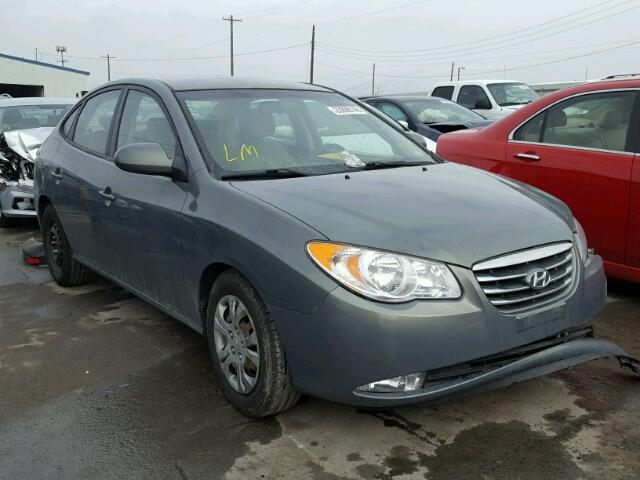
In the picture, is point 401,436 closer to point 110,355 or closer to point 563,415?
point 563,415

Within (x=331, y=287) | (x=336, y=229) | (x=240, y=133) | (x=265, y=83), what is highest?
(x=265, y=83)

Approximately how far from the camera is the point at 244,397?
306 cm

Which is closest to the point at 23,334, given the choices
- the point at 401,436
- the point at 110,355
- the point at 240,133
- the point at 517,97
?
the point at 110,355

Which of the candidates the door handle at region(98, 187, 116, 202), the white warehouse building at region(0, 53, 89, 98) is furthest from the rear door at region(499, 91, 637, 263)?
the white warehouse building at region(0, 53, 89, 98)

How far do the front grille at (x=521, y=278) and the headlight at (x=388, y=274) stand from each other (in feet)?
0.51

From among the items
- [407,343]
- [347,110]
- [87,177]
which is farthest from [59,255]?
[407,343]

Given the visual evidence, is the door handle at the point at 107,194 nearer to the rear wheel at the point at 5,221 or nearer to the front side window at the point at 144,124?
the front side window at the point at 144,124

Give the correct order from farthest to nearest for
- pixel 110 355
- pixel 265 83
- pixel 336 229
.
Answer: pixel 265 83
pixel 110 355
pixel 336 229

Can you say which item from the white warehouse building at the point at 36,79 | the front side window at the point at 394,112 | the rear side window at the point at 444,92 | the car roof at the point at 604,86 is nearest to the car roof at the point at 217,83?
the car roof at the point at 604,86

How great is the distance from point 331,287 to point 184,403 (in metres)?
1.21

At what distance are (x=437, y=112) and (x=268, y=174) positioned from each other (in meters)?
7.59

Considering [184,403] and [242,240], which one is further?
[184,403]

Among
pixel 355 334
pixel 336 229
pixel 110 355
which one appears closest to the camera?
pixel 355 334

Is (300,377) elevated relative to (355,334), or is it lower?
lower
